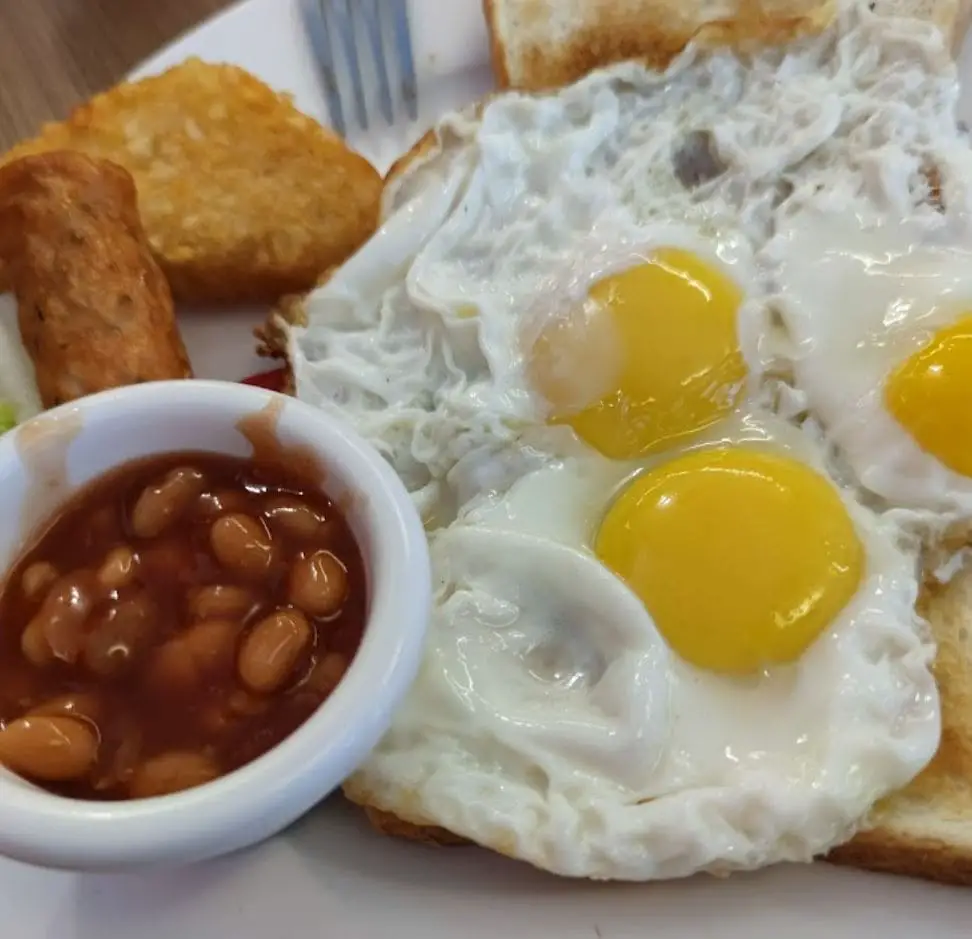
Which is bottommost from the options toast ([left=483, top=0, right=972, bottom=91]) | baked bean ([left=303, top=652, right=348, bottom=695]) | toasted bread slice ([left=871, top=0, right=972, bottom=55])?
baked bean ([left=303, top=652, right=348, bottom=695])

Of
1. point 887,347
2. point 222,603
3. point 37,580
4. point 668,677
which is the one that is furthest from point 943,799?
point 37,580

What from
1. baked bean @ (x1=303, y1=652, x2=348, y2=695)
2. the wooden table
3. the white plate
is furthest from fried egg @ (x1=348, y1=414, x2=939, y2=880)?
the wooden table

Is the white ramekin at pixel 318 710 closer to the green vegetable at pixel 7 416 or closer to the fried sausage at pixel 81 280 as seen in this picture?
the fried sausage at pixel 81 280

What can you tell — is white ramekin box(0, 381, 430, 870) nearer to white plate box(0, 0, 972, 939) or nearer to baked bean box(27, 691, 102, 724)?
baked bean box(27, 691, 102, 724)

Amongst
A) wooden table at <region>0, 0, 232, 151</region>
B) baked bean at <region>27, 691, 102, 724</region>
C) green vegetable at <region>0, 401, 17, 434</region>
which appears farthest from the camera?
wooden table at <region>0, 0, 232, 151</region>

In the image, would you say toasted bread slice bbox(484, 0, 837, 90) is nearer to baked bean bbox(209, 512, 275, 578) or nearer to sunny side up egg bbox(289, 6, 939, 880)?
sunny side up egg bbox(289, 6, 939, 880)

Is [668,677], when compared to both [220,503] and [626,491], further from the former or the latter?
[220,503]

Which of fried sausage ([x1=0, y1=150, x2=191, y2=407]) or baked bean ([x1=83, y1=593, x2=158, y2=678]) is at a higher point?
fried sausage ([x1=0, y1=150, x2=191, y2=407])

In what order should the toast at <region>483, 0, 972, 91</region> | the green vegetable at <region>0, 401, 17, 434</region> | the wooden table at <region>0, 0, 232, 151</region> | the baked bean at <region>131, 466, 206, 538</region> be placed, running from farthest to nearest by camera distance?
the wooden table at <region>0, 0, 232, 151</region> < the toast at <region>483, 0, 972, 91</region> < the green vegetable at <region>0, 401, 17, 434</region> < the baked bean at <region>131, 466, 206, 538</region>

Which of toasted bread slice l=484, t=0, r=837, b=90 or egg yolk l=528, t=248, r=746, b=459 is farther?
toasted bread slice l=484, t=0, r=837, b=90


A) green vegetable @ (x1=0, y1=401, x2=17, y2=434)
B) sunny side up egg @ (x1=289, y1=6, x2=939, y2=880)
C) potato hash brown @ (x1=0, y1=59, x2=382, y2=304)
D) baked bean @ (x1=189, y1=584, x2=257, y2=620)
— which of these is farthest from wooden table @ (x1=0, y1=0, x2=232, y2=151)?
baked bean @ (x1=189, y1=584, x2=257, y2=620)
